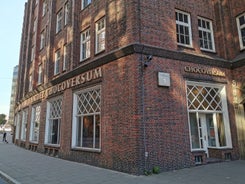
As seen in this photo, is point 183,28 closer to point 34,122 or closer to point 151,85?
point 151,85

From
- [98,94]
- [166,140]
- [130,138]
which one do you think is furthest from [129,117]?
[98,94]

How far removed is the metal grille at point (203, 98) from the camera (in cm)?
1090

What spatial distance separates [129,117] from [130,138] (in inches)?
32.7

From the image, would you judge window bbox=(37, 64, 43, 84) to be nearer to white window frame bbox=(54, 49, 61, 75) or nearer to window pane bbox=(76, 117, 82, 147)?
white window frame bbox=(54, 49, 61, 75)

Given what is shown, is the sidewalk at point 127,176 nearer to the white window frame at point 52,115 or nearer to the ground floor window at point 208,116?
the ground floor window at point 208,116

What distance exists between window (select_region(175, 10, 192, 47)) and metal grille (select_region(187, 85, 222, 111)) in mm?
2380

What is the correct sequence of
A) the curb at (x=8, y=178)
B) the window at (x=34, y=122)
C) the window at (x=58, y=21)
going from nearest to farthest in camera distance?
the curb at (x=8, y=178) → the window at (x=58, y=21) → the window at (x=34, y=122)

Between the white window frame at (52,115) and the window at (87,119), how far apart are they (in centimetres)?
251

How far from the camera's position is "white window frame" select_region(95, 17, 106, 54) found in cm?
1195

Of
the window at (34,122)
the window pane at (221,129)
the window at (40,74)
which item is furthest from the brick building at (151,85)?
the window at (40,74)

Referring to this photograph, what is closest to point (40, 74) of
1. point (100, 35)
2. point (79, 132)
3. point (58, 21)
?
point (58, 21)

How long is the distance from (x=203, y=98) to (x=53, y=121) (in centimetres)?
1045

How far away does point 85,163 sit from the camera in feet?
36.5

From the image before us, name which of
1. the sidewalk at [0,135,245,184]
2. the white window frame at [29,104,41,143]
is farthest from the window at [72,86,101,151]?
the white window frame at [29,104,41,143]
